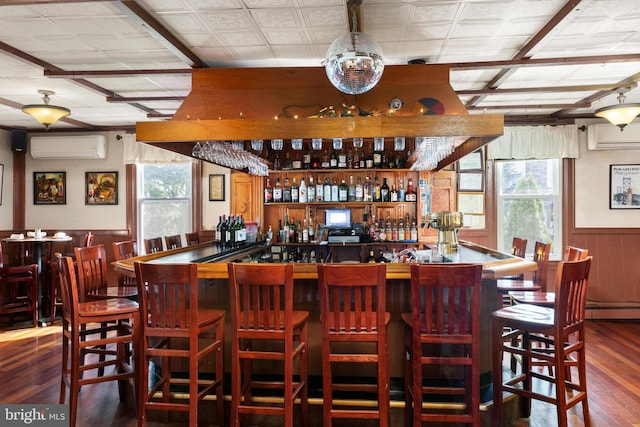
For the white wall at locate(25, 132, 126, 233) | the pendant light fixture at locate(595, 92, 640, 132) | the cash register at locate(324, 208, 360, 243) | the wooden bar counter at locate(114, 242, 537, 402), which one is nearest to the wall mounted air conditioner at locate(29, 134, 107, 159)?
the white wall at locate(25, 132, 126, 233)

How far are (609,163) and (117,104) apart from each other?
6449 millimetres

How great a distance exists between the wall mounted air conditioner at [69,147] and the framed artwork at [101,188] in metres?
0.31

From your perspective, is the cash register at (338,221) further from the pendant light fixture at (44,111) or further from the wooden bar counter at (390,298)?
the pendant light fixture at (44,111)

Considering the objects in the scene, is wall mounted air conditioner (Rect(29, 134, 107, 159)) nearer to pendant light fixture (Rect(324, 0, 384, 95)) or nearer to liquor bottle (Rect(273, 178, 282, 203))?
liquor bottle (Rect(273, 178, 282, 203))

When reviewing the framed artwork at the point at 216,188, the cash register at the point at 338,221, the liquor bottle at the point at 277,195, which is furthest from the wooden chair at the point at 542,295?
the framed artwork at the point at 216,188

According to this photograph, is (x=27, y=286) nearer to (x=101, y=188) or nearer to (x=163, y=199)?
(x=101, y=188)

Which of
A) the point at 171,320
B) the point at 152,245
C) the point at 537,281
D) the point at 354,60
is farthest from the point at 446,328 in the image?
the point at 152,245

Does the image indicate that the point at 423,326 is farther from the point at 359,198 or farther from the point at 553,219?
the point at 553,219

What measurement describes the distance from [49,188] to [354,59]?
19.3 ft

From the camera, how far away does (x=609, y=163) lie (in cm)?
566

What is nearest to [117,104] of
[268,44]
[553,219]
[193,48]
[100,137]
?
[100,137]

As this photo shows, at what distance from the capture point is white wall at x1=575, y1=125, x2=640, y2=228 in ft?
18.5

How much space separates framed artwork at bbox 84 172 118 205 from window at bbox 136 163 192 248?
371mm

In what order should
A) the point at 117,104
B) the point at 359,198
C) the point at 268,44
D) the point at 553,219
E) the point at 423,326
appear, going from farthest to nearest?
1. the point at 553,219
2. the point at 359,198
3. the point at 117,104
4. the point at 268,44
5. the point at 423,326
